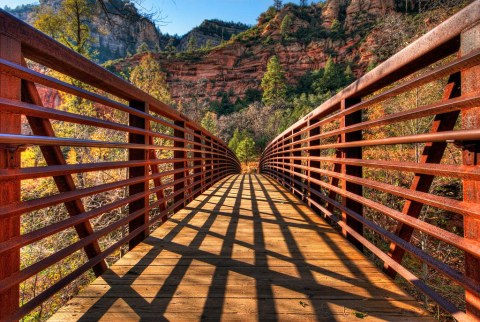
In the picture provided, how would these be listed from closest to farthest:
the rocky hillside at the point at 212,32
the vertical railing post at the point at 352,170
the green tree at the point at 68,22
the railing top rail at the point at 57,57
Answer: the railing top rail at the point at 57,57 → the vertical railing post at the point at 352,170 → the green tree at the point at 68,22 → the rocky hillside at the point at 212,32

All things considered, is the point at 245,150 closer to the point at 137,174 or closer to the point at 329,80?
the point at 137,174

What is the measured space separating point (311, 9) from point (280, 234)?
114579 millimetres

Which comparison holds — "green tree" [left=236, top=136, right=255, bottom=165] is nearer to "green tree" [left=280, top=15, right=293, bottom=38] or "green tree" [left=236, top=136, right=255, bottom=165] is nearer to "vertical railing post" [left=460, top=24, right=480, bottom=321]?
"vertical railing post" [left=460, top=24, right=480, bottom=321]

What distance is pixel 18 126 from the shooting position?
1.24 metres

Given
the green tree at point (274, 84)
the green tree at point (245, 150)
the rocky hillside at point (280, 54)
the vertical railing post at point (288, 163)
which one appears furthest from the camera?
the rocky hillside at point (280, 54)

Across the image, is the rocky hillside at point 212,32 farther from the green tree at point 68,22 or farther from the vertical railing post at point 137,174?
the vertical railing post at point 137,174

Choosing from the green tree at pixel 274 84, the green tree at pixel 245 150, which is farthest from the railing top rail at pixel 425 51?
the green tree at pixel 274 84

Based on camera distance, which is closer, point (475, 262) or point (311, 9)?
point (475, 262)

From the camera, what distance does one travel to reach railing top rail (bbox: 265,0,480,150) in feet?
3.84

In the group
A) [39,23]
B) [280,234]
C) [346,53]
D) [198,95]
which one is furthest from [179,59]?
[280,234]

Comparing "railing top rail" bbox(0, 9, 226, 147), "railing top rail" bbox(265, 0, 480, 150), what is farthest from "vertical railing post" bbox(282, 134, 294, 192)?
"railing top rail" bbox(0, 9, 226, 147)

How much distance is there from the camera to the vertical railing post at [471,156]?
1095 mm

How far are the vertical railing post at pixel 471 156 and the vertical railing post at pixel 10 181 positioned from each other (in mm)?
1928

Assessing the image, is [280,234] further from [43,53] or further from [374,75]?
[43,53]
